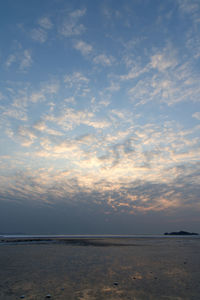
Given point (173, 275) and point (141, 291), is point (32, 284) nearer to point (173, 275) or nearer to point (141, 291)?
point (141, 291)

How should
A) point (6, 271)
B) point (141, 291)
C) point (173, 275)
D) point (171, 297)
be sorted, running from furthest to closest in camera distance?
point (6, 271) < point (173, 275) < point (141, 291) < point (171, 297)

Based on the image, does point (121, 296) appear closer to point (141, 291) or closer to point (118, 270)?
point (141, 291)

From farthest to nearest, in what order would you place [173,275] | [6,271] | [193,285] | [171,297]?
[6,271], [173,275], [193,285], [171,297]

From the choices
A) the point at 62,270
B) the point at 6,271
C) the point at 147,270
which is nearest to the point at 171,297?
the point at 147,270

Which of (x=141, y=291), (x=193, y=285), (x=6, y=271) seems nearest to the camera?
(x=141, y=291)

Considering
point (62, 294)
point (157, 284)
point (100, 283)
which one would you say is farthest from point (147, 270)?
point (62, 294)

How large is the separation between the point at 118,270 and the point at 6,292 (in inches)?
316

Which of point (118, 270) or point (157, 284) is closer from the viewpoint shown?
point (157, 284)

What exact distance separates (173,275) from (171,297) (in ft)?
16.2

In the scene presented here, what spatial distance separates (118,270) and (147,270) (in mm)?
2037

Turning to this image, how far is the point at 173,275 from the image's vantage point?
44.0 feet

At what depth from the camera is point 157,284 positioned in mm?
11164

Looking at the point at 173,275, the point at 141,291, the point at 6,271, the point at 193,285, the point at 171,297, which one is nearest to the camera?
the point at 171,297

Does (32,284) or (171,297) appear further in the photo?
(32,284)
